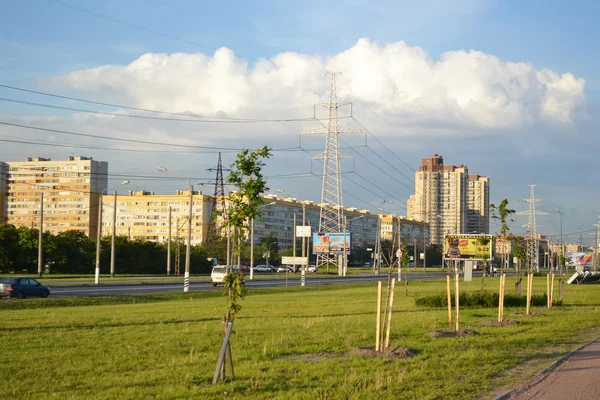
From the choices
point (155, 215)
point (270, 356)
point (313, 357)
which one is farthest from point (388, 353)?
point (155, 215)

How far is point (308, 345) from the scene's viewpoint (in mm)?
15984

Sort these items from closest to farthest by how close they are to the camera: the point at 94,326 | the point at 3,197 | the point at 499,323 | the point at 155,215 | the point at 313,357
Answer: the point at 313,357 → the point at 94,326 → the point at 499,323 → the point at 3,197 → the point at 155,215

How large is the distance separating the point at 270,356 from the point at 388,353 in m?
2.33

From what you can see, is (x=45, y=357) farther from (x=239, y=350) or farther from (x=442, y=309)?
(x=442, y=309)

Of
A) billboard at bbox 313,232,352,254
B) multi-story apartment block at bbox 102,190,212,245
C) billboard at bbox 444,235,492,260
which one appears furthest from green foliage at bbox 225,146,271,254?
multi-story apartment block at bbox 102,190,212,245

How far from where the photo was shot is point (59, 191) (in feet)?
553

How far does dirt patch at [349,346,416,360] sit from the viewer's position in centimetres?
1412

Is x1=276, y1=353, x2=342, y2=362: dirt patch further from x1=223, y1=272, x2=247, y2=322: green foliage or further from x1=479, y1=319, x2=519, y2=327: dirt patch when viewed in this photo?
x1=479, y1=319, x2=519, y2=327: dirt patch

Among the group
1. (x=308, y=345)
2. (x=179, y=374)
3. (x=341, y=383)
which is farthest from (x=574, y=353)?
(x=179, y=374)

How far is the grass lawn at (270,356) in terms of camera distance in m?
10.9

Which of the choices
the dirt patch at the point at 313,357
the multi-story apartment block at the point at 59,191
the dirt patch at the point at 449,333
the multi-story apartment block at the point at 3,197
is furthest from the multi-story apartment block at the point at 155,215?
the dirt patch at the point at 313,357

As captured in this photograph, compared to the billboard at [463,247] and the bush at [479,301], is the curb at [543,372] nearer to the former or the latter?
the bush at [479,301]

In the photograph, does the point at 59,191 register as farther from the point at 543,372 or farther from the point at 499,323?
the point at 543,372

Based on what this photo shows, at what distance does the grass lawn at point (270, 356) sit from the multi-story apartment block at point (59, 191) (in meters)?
142
